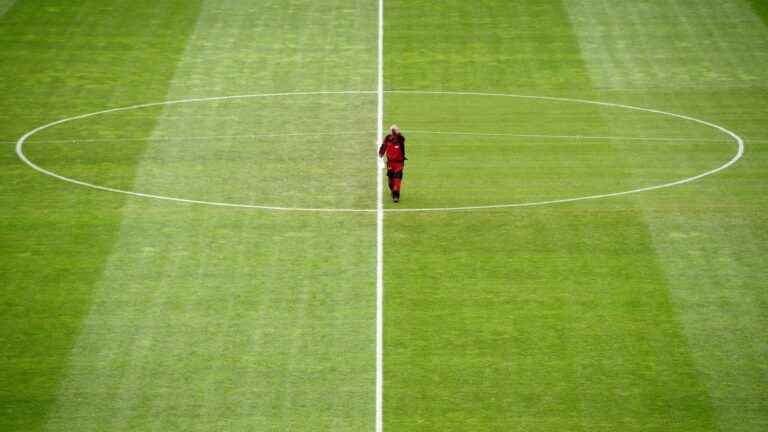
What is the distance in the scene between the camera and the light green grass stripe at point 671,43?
31328 millimetres

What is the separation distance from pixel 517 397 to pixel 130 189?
34.6ft

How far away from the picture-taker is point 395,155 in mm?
22984

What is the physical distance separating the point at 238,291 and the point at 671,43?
60.3 ft

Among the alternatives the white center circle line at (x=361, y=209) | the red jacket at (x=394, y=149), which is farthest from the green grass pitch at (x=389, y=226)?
A: the red jacket at (x=394, y=149)

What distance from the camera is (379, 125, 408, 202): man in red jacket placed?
22984 millimetres

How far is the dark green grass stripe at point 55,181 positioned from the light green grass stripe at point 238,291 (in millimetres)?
433

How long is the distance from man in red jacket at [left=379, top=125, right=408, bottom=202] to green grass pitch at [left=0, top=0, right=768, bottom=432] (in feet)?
1.96

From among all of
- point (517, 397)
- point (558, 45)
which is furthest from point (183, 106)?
point (517, 397)

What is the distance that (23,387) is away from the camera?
17000 mm

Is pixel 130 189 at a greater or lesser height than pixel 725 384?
lesser

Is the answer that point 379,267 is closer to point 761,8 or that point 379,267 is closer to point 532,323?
point 532,323

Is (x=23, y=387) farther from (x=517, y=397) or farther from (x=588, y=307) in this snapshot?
(x=588, y=307)

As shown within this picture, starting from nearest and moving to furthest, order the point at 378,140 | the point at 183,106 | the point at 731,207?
1. the point at 731,207
2. the point at 378,140
3. the point at 183,106

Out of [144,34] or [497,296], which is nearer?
[497,296]
